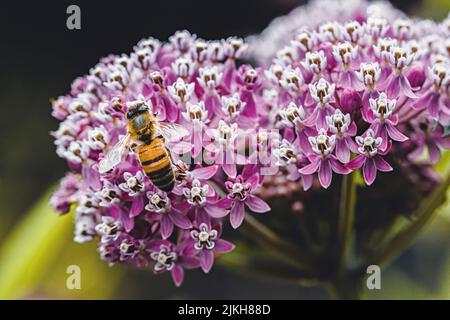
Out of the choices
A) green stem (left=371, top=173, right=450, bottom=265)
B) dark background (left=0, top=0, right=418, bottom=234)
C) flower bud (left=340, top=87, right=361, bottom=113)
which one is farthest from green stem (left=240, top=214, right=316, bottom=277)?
dark background (left=0, top=0, right=418, bottom=234)

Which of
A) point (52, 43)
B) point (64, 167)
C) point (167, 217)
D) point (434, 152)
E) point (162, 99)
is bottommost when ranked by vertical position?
point (167, 217)

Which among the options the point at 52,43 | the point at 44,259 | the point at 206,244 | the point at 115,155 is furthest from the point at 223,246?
the point at 52,43

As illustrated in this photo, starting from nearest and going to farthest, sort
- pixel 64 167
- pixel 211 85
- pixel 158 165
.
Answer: pixel 158 165
pixel 211 85
pixel 64 167

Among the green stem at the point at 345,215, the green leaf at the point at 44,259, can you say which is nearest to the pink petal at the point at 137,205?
the green stem at the point at 345,215

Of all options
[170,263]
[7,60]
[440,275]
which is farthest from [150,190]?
[7,60]

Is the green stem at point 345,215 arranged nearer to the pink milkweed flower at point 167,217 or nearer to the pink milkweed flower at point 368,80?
the pink milkweed flower at point 368,80

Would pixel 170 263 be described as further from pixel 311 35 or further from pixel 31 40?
pixel 31 40

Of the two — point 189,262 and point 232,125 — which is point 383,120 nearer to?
point 232,125

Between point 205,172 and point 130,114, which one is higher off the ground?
point 130,114
